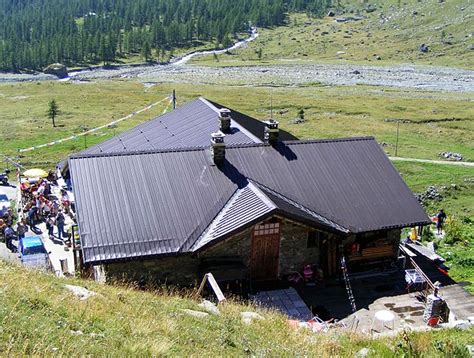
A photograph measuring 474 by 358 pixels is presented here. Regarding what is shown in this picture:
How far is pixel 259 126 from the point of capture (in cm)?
3075

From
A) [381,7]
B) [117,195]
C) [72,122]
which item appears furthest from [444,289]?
[381,7]

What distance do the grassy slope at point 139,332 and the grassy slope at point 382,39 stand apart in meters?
113

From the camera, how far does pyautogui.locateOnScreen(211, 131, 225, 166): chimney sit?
850 inches

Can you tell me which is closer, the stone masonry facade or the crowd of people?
the stone masonry facade

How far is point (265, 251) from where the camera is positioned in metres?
20.0

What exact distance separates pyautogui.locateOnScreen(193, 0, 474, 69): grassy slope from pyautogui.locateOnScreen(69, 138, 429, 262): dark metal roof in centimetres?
10253

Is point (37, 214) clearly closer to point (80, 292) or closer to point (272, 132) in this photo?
point (272, 132)

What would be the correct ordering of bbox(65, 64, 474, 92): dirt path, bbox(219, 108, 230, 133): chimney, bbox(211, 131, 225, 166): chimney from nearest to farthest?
1. bbox(211, 131, 225, 166): chimney
2. bbox(219, 108, 230, 133): chimney
3. bbox(65, 64, 474, 92): dirt path

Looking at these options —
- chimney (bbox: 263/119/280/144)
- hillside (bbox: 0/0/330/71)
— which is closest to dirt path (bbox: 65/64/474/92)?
hillside (bbox: 0/0/330/71)

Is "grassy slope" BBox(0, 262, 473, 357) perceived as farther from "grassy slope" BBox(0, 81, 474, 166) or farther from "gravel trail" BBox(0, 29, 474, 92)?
"gravel trail" BBox(0, 29, 474, 92)

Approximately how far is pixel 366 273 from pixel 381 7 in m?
187

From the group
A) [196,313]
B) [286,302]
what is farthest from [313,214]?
[196,313]

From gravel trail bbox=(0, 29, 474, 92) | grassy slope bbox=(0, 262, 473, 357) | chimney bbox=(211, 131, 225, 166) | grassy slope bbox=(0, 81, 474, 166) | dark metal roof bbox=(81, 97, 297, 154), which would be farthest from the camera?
gravel trail bbox=(0, 29, 474, 92)

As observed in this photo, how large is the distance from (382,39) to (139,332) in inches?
5989
